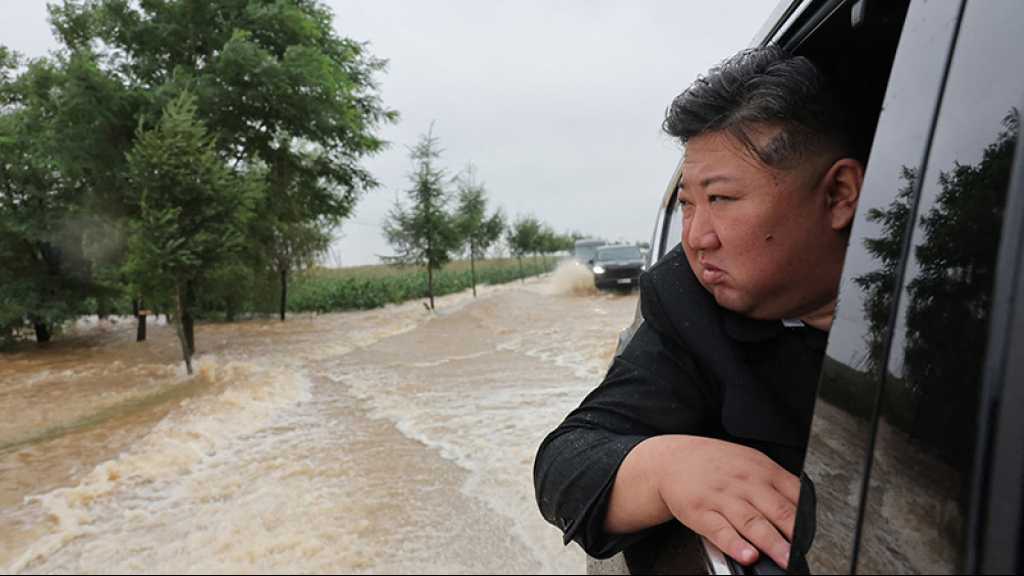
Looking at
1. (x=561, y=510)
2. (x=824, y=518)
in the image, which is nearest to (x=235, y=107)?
(x=561, y=510)

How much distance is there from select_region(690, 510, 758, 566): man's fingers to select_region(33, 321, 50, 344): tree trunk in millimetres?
1372

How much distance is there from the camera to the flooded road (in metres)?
1.44

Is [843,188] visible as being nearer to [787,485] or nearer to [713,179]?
[713,179]

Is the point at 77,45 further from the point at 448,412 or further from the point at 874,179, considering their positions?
the point at 448,412

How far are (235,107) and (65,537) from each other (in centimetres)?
350

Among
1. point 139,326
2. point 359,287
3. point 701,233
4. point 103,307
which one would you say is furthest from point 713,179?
point 359,287

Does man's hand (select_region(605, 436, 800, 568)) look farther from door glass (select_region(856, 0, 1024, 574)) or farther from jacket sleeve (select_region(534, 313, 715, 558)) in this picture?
door glass (select_region(856, 0, 1024, 574))

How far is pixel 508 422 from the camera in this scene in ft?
20.2

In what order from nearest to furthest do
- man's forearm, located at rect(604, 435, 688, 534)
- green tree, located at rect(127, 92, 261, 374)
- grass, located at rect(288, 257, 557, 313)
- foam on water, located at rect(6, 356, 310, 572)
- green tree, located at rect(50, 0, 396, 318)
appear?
man's forearm, located at rect(604, 435, 688, 534) → foam on water, located at rect(6, 356, 310, 572) → green tree, located at rect(50, 0, 396, 318) → green tree, located at rect(127, 92, 261, 374) → grass, located at rect(288, 257, 557, 313)

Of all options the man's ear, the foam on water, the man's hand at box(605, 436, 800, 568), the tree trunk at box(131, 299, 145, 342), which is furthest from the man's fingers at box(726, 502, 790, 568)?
the tree trunk at box(131, 299, 145, 342)

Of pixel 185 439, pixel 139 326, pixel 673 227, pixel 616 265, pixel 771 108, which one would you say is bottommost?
pixel 185 439

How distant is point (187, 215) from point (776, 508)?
10.5 m

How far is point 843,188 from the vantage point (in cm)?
91

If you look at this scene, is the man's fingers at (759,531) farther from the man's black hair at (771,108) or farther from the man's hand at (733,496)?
the man's black hair at (771,108)
